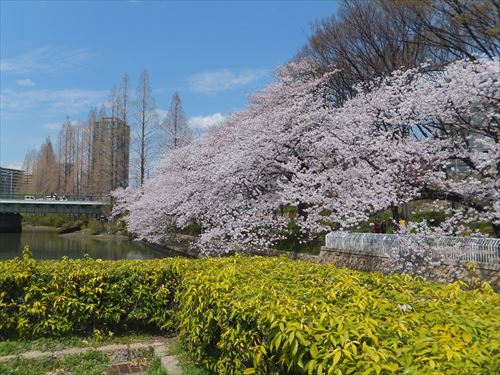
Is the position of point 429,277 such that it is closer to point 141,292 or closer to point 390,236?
point 390,236

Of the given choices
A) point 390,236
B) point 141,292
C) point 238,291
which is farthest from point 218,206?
point 238,291

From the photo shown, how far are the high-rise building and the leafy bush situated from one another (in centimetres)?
4317

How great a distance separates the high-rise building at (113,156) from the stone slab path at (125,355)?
4381 cm

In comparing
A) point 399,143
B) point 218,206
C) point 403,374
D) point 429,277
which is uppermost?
point 399,143

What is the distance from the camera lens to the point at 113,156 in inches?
1938

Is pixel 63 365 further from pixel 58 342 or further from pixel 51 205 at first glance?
pixel 51 205

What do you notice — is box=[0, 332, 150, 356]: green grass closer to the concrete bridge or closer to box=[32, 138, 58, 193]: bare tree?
the concrete bridge

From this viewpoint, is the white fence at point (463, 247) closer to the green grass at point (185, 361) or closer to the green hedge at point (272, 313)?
the green hedge at point (272, 313)

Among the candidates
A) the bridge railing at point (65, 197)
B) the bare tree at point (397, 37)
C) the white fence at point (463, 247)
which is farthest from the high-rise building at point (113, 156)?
the white fence at point (463, 247)

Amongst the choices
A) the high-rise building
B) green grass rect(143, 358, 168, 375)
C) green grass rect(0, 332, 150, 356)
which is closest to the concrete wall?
green grass rect(143, 358, 168, 375)

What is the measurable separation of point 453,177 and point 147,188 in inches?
899

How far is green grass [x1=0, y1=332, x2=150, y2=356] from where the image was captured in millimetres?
5113

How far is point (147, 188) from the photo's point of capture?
30.5 metres

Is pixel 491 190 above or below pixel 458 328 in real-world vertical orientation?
above
